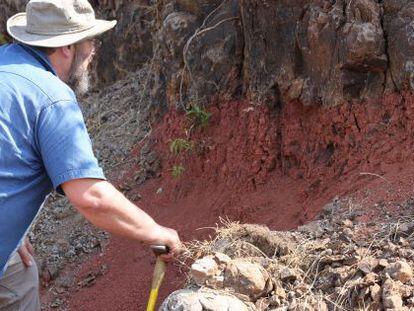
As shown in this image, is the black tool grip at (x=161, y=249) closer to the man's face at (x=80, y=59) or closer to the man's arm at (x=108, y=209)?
the man's arm at (x=108, y=209)

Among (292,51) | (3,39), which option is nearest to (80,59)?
(292,51)

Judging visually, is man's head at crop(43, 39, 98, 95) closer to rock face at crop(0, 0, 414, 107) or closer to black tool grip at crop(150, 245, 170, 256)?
black tool grip at crop(150, 245, 170, 256)

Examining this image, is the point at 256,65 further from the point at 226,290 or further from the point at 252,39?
the point at 226,290

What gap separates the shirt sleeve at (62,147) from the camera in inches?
130

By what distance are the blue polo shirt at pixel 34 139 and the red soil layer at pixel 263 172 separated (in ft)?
6.84

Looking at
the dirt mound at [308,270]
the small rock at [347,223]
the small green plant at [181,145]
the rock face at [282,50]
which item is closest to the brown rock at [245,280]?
the dirt mound at [308,270]

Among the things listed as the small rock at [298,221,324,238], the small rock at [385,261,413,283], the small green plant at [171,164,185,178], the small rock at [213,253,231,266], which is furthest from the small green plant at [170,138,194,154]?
the small rock at [385,261,413,283]

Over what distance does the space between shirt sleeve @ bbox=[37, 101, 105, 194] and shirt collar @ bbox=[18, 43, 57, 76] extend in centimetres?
33

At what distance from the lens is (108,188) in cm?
337

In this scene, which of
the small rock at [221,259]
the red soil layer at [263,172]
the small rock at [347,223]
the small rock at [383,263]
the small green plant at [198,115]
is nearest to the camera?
the small rock at [383,263]

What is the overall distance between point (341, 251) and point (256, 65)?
2784 mm

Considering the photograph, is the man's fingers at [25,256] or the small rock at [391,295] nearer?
the small rock at [391,295]

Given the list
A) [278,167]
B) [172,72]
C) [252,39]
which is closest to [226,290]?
[278,167]

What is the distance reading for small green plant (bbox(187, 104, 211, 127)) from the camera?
698 centimetres
